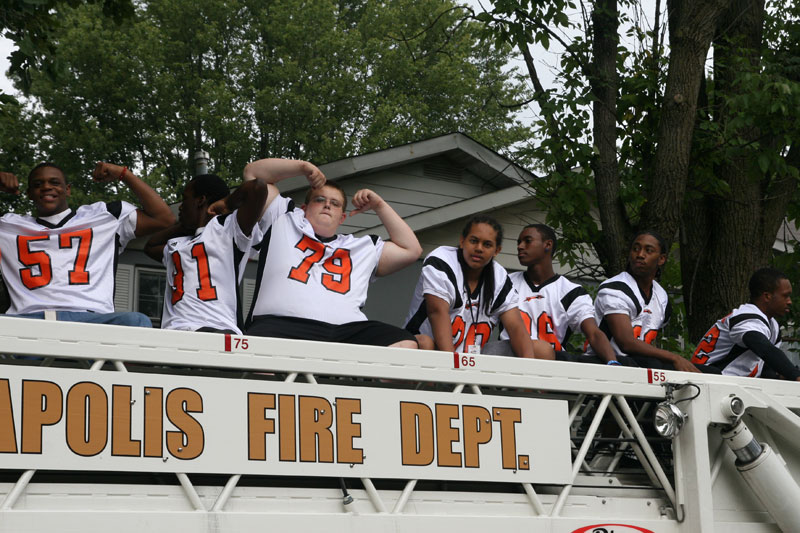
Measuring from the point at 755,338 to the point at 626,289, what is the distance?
0.79m

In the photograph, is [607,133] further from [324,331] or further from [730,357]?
[324,331]

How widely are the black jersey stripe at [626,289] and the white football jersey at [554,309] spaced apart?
158 millimetres

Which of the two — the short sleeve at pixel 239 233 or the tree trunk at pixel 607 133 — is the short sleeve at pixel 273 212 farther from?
the tree trunk at pixel 607 133

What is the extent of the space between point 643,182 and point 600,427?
4.17 m

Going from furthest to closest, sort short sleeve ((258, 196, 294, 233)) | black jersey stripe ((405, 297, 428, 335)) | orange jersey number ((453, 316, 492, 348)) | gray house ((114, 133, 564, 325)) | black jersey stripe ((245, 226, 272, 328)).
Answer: gray house ((114, 133, 564, 325)) < black jersey stripe ((405, 297, 428, 335)) < orange jersey number ((453, 316, 492, 348)) < short sleeve ((258, 196, 294, 233)) < black jersey stripe ((245, 226, 272, 328))

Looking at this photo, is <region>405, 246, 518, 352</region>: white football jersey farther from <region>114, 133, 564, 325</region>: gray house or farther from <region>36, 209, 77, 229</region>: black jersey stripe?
<region>114, 133, 564, 325</region>: gray house

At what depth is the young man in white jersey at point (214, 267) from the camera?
190 inches

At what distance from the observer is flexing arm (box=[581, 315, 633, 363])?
562cm

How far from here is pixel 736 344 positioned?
5898 mm

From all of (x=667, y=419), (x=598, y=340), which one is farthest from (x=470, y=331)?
(x=667, y=419)

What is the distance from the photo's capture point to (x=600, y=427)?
4664mm

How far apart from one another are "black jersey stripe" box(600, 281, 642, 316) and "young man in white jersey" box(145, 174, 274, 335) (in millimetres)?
2242

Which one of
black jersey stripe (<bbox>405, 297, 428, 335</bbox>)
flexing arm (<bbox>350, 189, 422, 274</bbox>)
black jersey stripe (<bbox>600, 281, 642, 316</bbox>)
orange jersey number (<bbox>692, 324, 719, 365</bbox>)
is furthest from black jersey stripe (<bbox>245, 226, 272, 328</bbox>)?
orange jersey number (<bbox>692, 324, 719, 365</bbox>)

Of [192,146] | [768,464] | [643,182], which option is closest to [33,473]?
[768,464]
